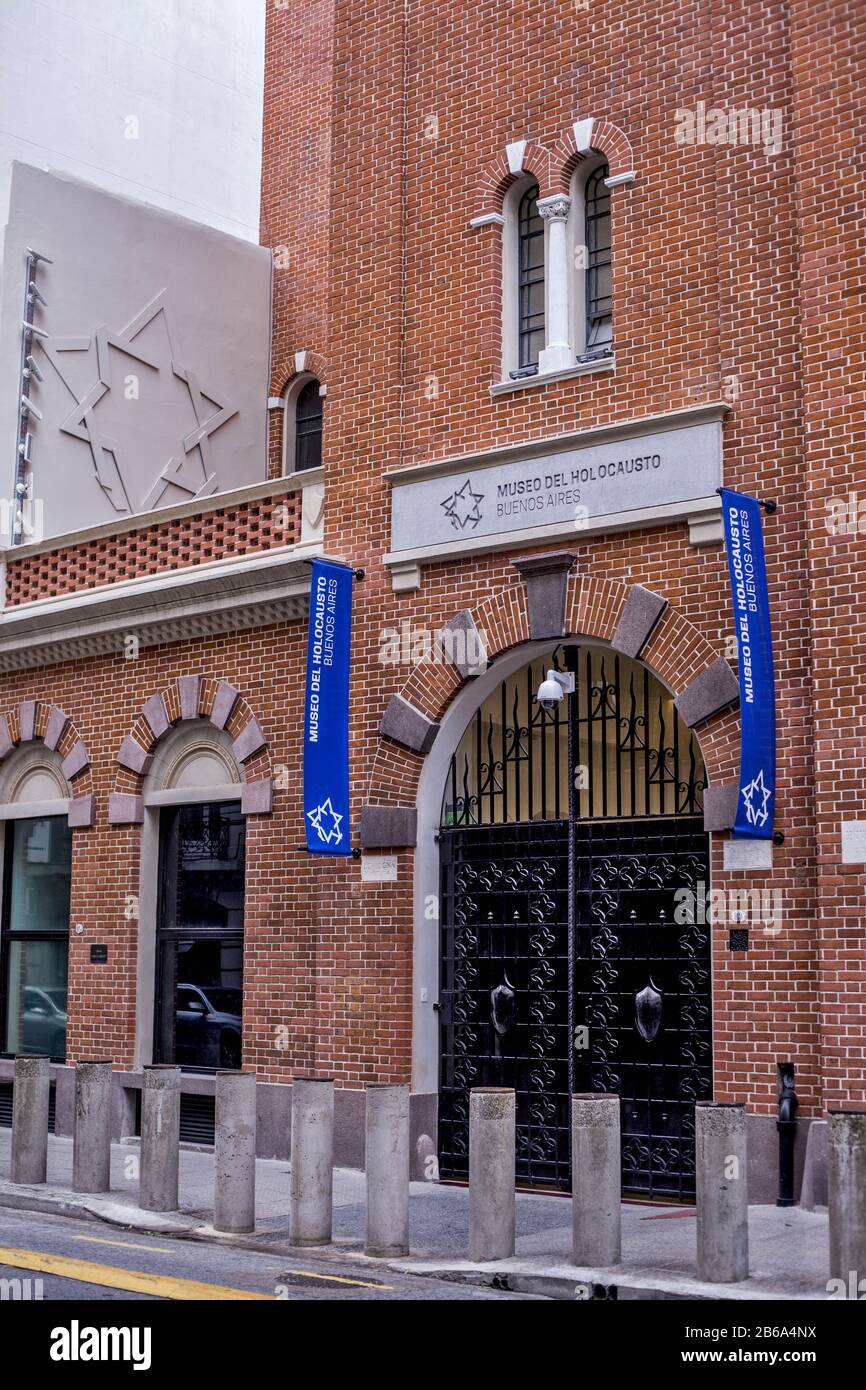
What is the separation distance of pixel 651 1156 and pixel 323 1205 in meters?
3.30

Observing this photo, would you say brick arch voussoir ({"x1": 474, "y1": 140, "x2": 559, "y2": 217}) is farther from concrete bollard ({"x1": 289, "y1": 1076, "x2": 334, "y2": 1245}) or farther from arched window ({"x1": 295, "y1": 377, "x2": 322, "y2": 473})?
concrete bollard ({"x1": 289, "y1": 1076, "x2": 334, "y2": 1245})

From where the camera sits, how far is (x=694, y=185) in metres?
13.7

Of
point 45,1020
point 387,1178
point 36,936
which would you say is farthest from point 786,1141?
point 36,936

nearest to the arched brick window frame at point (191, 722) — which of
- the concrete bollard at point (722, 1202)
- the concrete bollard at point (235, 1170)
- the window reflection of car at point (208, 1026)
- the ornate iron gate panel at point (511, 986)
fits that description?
the window reflection of car at point (208, 1026)

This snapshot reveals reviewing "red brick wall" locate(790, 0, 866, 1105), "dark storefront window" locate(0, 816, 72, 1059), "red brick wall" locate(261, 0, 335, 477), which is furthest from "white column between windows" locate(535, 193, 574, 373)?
"dark storefront window" locate(0, 816, 72, 1059)

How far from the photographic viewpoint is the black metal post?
38.7 feet

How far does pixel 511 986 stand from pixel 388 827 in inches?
72.7

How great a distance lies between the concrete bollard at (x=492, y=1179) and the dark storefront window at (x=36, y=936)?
9.47 metres

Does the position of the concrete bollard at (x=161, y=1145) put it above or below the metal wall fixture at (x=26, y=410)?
below

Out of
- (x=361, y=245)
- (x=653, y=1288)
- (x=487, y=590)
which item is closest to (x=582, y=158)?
(x=361, y=245)

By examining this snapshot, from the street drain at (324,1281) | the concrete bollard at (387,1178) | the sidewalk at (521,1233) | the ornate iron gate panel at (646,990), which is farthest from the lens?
the ornate iron gate panel at (646,990)

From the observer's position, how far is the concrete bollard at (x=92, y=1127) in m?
13.3

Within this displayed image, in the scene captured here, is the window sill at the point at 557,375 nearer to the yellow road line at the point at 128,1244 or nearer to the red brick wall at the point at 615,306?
the red brick wall at the point at 615,306

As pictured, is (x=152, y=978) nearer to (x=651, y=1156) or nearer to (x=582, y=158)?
(x=651, y=1156)
